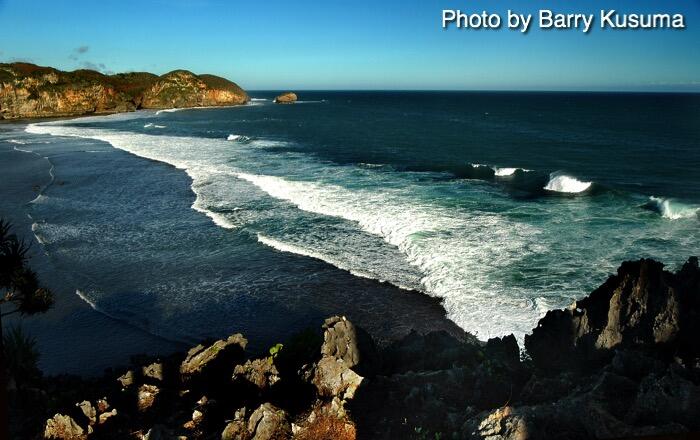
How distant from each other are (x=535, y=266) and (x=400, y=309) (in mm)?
4676

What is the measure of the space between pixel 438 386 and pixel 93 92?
361 ft

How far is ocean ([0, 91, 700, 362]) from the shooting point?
13.6 metres

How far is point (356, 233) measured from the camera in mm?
19516

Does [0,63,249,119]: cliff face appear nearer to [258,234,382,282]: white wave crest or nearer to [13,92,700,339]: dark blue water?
[13,92,700,339]: dark blue water

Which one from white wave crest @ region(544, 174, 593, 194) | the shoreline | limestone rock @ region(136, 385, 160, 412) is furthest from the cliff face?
limestone rock @ region(136, 385, 160, 412)

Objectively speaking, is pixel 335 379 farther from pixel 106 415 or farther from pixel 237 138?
pixel 237 138

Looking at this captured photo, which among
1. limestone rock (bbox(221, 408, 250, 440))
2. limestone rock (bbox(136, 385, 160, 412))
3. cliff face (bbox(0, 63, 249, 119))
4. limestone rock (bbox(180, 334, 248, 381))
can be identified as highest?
cliff face (bbox(0, 63, 249, 119))

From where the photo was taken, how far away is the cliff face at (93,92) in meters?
87.6

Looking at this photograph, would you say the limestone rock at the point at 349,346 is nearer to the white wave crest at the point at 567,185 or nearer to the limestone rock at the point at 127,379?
the limestone rock at the point at 127,379

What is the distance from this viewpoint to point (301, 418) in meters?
6.36

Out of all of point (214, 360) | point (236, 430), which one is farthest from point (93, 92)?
point (236, 430)

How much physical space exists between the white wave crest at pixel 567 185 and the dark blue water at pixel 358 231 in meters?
0.20

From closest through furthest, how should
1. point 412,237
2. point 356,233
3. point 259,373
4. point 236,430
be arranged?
point 236,430
point 259,373
point 412,237
point 356,233

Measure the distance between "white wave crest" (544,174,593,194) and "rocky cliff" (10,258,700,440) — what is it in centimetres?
2094
